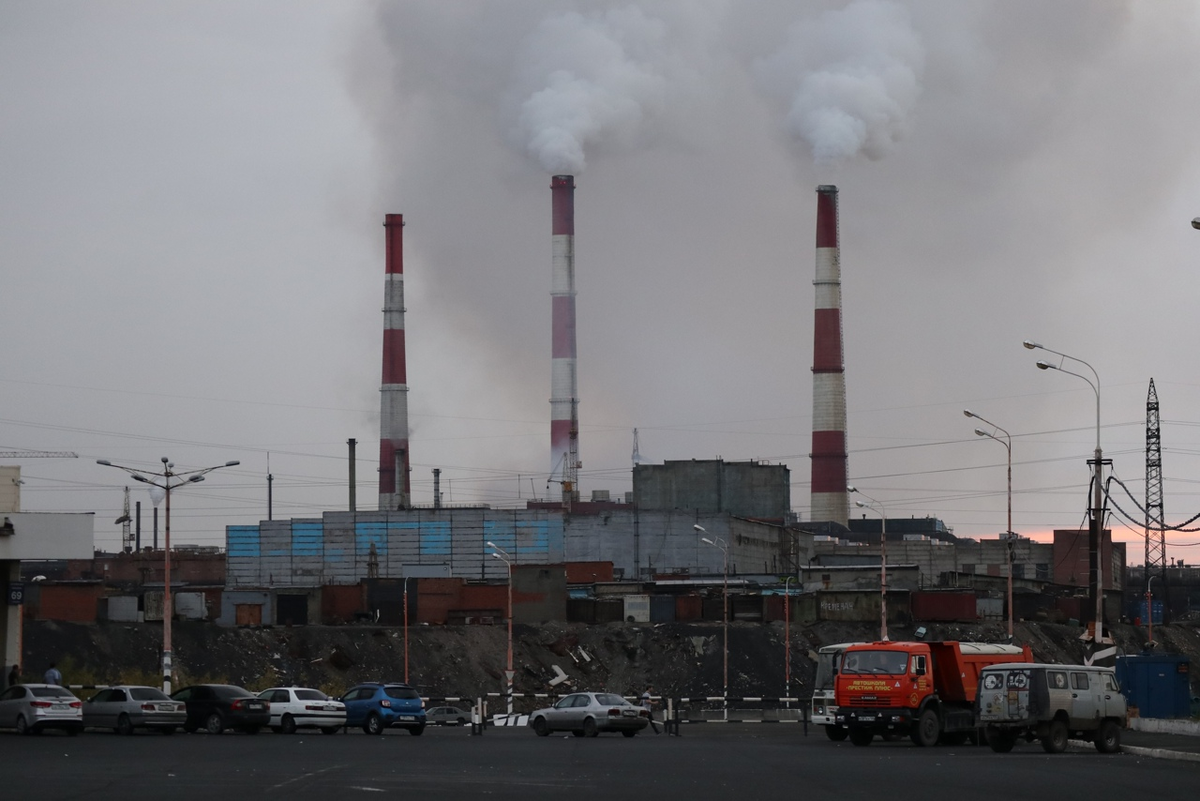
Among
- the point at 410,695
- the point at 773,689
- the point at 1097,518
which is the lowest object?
the point at 773,689

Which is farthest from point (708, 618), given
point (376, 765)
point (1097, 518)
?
point (376, 765)

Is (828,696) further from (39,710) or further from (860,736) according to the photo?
(39,710)

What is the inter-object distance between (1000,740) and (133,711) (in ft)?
59.3

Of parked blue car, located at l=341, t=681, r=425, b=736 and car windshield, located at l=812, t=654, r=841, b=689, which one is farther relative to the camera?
parked blue car, located at l=341, t=681, r=425, b=736

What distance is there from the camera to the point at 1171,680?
118ft

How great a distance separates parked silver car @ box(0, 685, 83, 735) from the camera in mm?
31672

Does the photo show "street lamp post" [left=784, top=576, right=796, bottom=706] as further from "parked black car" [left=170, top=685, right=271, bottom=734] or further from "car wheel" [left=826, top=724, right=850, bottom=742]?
"parked black car" [left=170, top=685, right=271, bottom=734]

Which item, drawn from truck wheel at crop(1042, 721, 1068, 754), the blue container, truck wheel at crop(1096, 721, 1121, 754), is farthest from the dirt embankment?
truck wheel at crop(1096, 721, 1121, 754)

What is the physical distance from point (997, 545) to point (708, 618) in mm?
41069

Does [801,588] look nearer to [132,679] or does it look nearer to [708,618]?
[708,618]

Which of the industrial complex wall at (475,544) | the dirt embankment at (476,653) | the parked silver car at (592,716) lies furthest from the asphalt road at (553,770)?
the industrial complex wall at (475,544)

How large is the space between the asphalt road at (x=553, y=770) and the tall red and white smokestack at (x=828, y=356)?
58901 millimetres

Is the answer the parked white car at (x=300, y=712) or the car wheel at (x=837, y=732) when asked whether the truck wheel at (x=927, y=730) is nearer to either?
the car wheel at (x=837, y=732)

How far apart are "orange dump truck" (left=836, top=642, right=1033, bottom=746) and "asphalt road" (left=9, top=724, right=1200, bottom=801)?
885 millimetres
